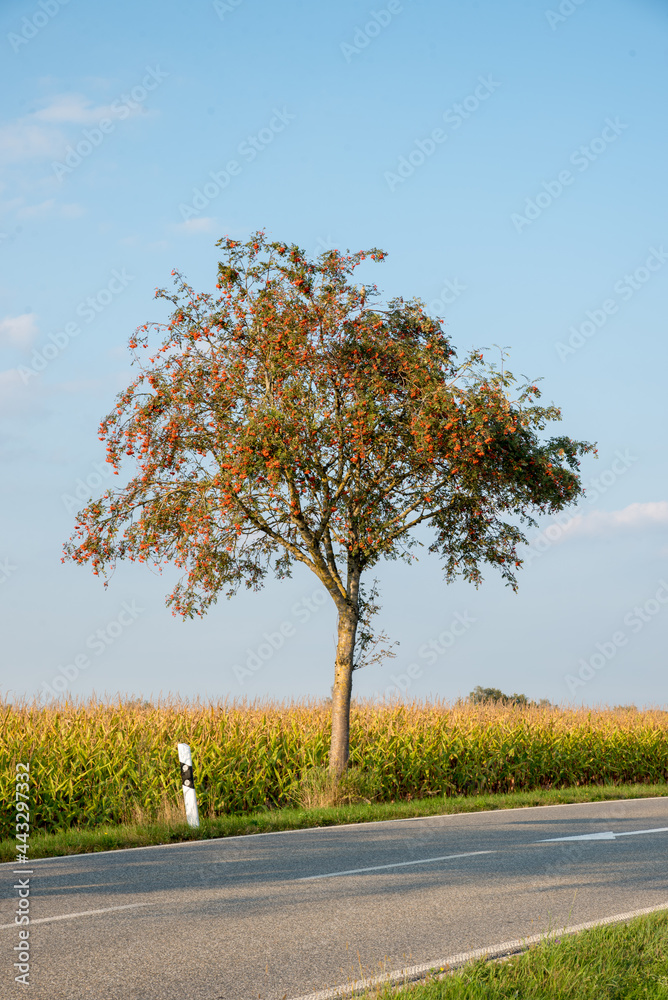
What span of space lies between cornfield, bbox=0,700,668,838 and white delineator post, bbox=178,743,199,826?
1.53 metres

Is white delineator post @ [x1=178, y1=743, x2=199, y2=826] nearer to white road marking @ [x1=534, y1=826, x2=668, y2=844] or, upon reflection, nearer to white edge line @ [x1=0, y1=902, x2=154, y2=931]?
white road marking @ [x1=534, y1=826, x2=668, y2=844]

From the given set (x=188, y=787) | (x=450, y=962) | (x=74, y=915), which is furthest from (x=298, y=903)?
(x=188, y=787)

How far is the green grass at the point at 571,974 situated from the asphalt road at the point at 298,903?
0.56 m

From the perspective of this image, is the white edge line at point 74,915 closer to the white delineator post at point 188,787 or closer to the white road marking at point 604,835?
the white delineator post at point 188,787

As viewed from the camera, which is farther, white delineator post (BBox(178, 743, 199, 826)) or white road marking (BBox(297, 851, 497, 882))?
white delineator post (BBox(178, 743, 199, 826))

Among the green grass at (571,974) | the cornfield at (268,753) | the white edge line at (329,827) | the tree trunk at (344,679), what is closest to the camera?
the green grass at (571,974)

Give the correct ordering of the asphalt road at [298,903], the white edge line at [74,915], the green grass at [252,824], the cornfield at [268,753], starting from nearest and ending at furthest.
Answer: the asphalt road at [298,903]
the white edge line at [74,915]
the green grass at [252,824]
the cornfield at [268,753]

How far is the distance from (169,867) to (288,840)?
2483mm

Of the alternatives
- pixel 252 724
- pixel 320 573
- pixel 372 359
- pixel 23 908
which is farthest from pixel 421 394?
pixel 23 908

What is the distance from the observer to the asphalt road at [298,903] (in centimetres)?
600

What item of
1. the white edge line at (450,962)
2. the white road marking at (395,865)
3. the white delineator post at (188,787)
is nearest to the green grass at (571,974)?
the white edge line at (450,962)

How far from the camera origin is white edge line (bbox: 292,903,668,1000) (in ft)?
A: 18.1

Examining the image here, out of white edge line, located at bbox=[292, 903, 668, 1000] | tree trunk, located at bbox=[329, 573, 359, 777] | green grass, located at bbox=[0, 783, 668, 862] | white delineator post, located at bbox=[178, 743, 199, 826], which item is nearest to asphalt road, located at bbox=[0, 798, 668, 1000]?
white edge line, located at bbox=[292, 903, 668, 1000]

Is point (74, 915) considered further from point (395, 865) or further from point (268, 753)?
point (268, 753)
